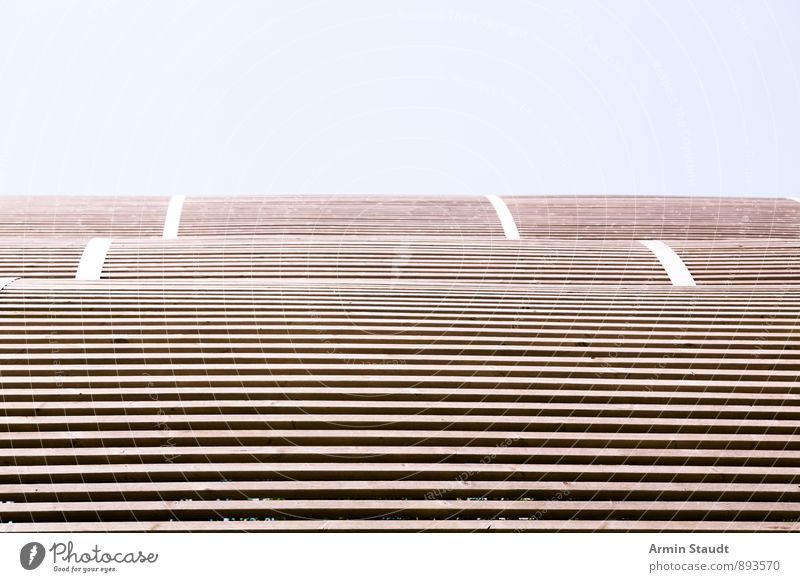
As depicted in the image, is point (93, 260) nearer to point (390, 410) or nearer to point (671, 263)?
point (390, 410)

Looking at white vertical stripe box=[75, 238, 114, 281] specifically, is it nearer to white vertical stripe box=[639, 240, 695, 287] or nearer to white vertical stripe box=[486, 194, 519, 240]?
white vertical stripe box=[486, 194, 519, 240]

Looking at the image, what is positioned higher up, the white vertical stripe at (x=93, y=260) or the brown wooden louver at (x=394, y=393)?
the white vertical stripe at (x=93, y=260)

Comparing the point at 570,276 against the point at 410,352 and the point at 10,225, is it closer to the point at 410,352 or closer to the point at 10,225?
the point at 410,352

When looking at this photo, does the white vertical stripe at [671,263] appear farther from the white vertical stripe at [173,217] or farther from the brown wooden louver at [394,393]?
the white vertical stripe at [173,217]

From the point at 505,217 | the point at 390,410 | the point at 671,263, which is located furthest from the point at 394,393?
the point at 505,217

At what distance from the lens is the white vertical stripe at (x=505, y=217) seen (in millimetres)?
6312

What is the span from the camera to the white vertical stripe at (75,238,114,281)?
15.3 ft

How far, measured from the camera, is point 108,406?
2984 millimetres

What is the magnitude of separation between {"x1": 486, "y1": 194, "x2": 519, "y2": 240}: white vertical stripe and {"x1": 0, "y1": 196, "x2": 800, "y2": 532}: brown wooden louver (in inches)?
49.1

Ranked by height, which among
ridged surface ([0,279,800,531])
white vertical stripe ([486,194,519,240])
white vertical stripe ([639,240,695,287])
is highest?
white vertical stripe ([486,194,519,240])

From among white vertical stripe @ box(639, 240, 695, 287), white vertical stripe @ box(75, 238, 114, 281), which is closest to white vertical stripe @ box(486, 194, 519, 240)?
white vertical stripe @ box(639, 240, 695, 287)

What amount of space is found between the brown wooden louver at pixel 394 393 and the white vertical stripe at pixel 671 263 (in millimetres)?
38

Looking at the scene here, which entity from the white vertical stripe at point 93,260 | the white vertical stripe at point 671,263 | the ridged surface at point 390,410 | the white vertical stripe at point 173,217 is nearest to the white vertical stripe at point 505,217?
the white vertical stripe at point 671,263
